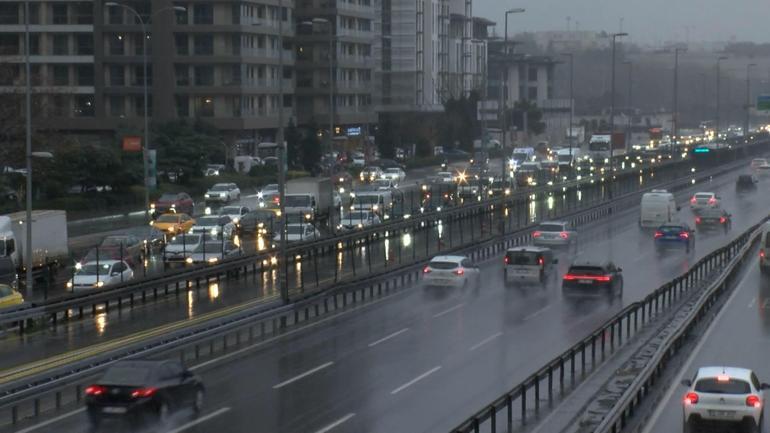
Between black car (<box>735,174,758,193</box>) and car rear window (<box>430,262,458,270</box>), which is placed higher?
black car (<box>735,174,758,193</box>)

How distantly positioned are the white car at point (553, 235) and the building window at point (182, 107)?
138 ft

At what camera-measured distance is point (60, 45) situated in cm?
9231

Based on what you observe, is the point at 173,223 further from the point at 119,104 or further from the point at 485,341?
the point at 119,104

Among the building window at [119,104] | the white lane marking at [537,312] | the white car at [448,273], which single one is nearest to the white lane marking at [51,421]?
the white lane marking at [537,312]

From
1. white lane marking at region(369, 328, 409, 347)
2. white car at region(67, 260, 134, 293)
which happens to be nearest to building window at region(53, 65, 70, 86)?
white car at region(67, 260, 134, 293)

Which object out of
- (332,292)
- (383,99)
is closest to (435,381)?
(332,292)

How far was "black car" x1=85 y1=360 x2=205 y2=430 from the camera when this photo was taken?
21.8 meters

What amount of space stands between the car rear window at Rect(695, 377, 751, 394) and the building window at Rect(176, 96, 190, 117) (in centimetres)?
7561

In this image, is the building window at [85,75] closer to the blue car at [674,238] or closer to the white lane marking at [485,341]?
the blue car at [674,238]

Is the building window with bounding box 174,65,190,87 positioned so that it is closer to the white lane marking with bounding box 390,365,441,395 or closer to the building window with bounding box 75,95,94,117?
the building window with bounding box 75,95,94,117

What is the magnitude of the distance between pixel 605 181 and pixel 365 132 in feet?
116

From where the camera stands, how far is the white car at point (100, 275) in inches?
1597

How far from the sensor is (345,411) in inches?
913

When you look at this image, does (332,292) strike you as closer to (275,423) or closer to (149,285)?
(149,285)
